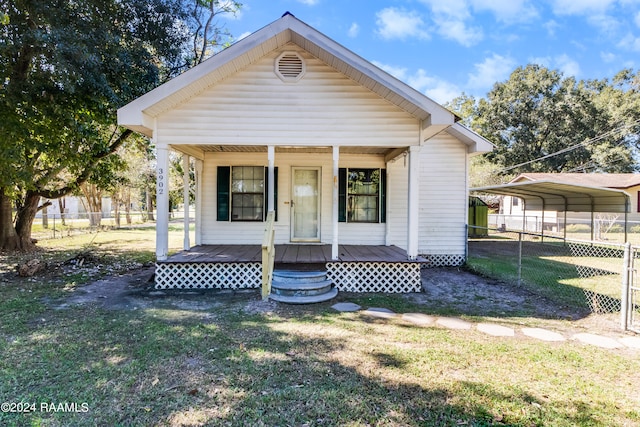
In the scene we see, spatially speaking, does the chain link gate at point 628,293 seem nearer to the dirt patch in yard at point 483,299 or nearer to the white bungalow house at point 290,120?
the dirt patch in yard at point 483,299

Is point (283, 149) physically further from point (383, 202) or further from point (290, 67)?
point (383, 202)

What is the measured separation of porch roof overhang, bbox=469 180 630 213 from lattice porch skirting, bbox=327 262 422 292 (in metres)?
5.22

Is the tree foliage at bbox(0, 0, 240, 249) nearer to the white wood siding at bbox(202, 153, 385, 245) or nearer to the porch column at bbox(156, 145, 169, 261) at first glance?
the porch column at bbox(156, 145, 169, 261)

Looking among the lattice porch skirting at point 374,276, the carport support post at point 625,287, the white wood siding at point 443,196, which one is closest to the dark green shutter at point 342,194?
the white wood siding at point 443,196

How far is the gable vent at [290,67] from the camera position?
249 inches

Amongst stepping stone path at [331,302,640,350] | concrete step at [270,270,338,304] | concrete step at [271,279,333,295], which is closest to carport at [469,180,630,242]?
stepping stone path at [331,302,640,350]

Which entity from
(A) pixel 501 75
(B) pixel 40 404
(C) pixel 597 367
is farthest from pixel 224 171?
(A) pixel 501 75

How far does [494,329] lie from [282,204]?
5.52 m

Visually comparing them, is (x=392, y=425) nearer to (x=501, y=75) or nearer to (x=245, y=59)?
(x=245, y=59)

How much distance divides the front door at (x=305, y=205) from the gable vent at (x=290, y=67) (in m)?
2.69

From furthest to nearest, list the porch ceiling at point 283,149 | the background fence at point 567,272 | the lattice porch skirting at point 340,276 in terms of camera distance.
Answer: the porch ceiling at point 283,149
the lattice porch skirting at point 340,276
the background fence at point 567,272

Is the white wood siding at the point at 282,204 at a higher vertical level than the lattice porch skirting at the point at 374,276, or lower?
higher

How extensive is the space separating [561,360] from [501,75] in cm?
3215

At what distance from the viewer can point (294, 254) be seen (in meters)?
7.20
